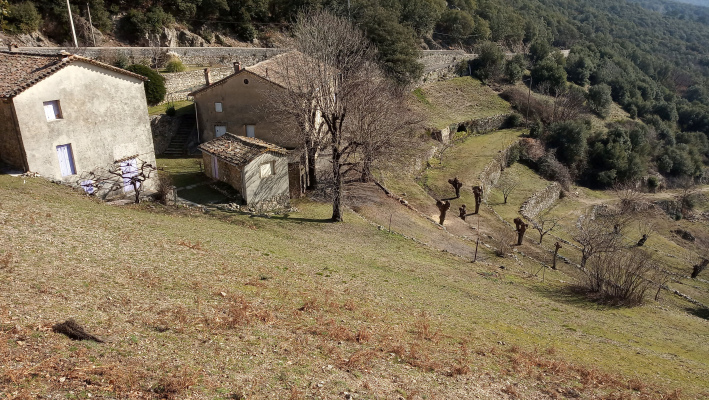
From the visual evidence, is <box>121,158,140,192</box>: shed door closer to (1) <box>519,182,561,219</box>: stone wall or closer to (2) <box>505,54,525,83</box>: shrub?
(1) <box>519,182,561,219</box>: stone wall

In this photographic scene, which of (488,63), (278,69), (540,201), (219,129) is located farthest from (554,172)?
(219,129)

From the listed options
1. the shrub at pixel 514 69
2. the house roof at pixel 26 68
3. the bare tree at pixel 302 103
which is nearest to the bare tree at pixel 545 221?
the bare tree at pixel 302 103

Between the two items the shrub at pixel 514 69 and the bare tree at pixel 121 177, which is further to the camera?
the shrub at pixel 514 69

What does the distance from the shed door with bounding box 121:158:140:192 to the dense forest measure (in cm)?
835

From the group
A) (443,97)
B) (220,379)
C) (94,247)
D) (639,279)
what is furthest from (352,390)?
(443,97)

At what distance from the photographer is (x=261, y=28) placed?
207 ft

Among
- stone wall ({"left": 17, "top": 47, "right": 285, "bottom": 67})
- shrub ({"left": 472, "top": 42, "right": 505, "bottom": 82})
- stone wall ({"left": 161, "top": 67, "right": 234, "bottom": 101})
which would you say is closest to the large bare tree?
stone wall ({"left": 161, "top": 67, "right": 234, "bottom": 101})

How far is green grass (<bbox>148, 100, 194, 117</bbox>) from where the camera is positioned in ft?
121

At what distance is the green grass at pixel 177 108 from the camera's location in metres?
37.0

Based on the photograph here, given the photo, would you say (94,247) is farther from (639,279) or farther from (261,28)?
(261,28)

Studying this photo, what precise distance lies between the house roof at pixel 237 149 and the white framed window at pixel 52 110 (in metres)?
7.54

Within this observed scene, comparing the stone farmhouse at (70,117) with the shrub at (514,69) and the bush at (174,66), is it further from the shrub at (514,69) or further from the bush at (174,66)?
the shrub at (514,69)

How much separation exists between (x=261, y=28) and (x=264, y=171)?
44.4 meters

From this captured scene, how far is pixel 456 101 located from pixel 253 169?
4113cm
